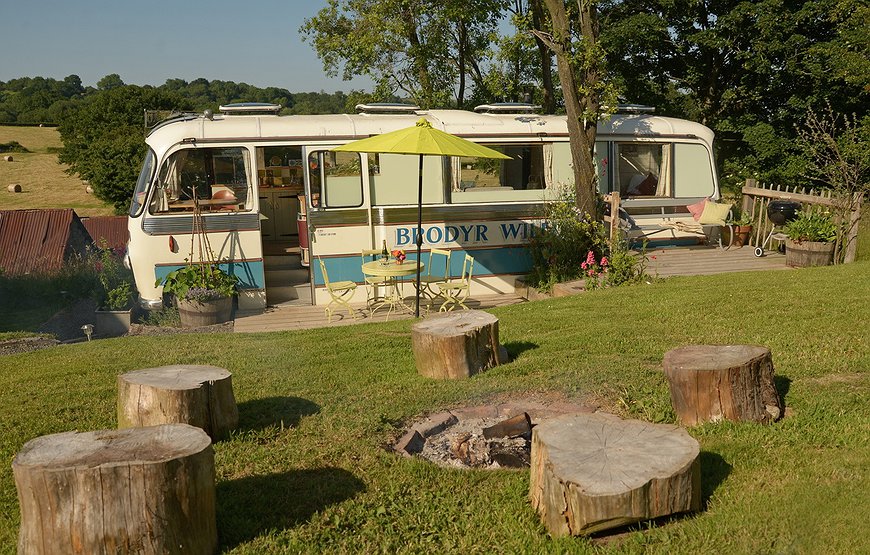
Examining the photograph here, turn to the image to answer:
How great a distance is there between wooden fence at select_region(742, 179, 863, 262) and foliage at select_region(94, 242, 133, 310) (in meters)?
9.91

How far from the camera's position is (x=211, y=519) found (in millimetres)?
4086

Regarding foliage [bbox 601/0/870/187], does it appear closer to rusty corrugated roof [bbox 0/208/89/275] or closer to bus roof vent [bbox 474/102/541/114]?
bus roof vent [bbox 474/102/541/114]

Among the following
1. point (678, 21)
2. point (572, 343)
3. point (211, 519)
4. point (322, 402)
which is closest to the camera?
point (211, 519)

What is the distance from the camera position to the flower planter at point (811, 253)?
12016 mm

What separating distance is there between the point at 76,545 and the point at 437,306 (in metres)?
8.72

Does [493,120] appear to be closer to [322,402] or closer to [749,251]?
[749,251]

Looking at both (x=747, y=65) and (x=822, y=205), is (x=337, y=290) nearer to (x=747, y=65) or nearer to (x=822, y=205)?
(x=822, y=205)

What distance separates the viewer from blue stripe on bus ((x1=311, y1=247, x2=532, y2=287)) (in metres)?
12.1

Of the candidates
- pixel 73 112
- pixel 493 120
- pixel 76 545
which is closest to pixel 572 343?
pixel 76 545

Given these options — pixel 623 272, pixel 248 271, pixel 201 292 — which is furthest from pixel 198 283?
pixel 623 272

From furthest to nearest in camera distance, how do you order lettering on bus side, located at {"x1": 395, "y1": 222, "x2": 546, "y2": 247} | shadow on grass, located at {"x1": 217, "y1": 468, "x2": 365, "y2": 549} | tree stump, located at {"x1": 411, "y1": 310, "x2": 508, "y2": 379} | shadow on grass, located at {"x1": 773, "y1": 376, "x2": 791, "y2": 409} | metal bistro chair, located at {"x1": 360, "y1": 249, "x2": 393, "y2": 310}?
lettering on bus side, located at {"x1": 395, "y1": 222, "x2": 546, "y2": 247}
metal bistro chair, located at {"x1": 360, "y1": 249, "x2": 393, "y2": 310}
tree stump, located at {"x1": 411, "y1": 310, "x2": 508, "y2": 379}
shadow on grass, located at {"x1": 773, "y1": 376, "x2": 791, "y2": 409}
shadow on grass, located at {"x1": 217, "y1": 468, "x2": 365, "y2": 549}

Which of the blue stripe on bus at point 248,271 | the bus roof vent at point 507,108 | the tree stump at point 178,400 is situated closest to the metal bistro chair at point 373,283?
the blue stripe on bus at point 248,271

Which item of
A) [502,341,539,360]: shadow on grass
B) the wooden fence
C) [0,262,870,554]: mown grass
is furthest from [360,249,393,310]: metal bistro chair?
the wooden fence

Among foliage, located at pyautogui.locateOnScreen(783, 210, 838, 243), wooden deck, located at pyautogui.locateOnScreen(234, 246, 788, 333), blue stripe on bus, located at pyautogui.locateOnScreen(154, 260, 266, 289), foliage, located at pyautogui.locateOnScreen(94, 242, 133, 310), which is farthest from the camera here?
foliage, located at pyautogui.locateOnScreen(783, 210, 838, 243)
